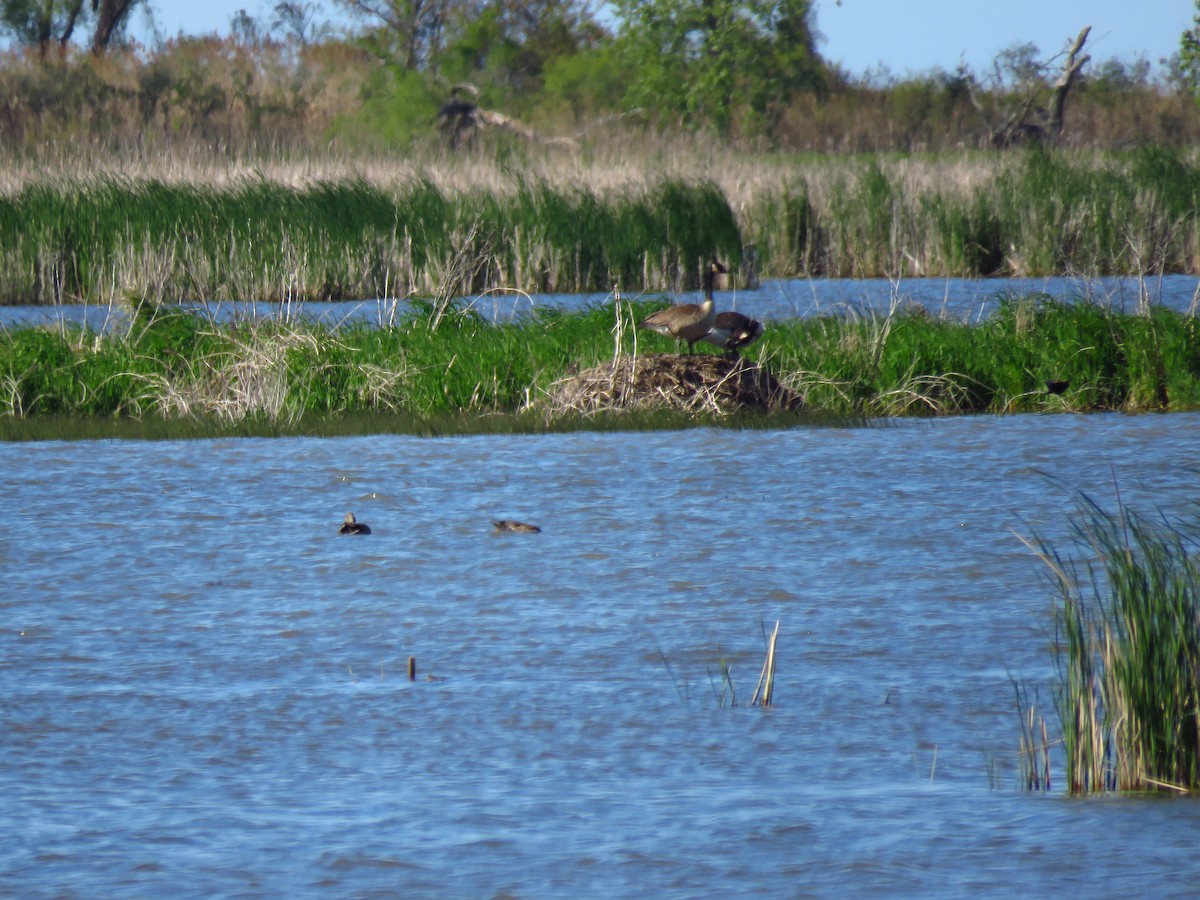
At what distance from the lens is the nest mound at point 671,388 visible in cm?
1144

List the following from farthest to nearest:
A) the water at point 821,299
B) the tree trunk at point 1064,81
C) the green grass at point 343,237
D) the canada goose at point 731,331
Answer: the tree trunk at point 1064,81 → the green grass at point 343,237 → the water at point 821,299 → the canada goose at point 731,331

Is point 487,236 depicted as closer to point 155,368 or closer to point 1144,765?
point 155,368

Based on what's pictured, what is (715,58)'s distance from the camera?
4159 cm

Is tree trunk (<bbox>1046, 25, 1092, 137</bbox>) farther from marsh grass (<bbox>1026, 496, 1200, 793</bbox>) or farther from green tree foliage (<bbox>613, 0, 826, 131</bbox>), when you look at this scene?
marsh grass (<bbox>1026, 496, 1200, 793</bbox>)

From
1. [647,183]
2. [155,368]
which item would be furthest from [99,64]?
[155,368]

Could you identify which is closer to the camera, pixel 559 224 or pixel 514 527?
pixel 514 527

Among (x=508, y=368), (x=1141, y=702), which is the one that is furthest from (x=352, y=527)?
(x=508, y=368)

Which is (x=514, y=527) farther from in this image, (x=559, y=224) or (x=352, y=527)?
(x=559, y=224)

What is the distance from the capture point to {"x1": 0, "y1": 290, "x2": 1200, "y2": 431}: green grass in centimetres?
1201

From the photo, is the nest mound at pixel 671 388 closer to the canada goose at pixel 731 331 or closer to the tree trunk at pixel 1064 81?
the canada goose at pixel 731 331

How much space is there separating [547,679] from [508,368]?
23.1ft

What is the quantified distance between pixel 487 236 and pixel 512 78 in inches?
1163

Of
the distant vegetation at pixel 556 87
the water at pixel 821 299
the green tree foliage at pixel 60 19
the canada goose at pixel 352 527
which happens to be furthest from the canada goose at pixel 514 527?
the green tree foliage at pixel 60 19

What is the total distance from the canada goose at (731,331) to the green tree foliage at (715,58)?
96.9 ft
